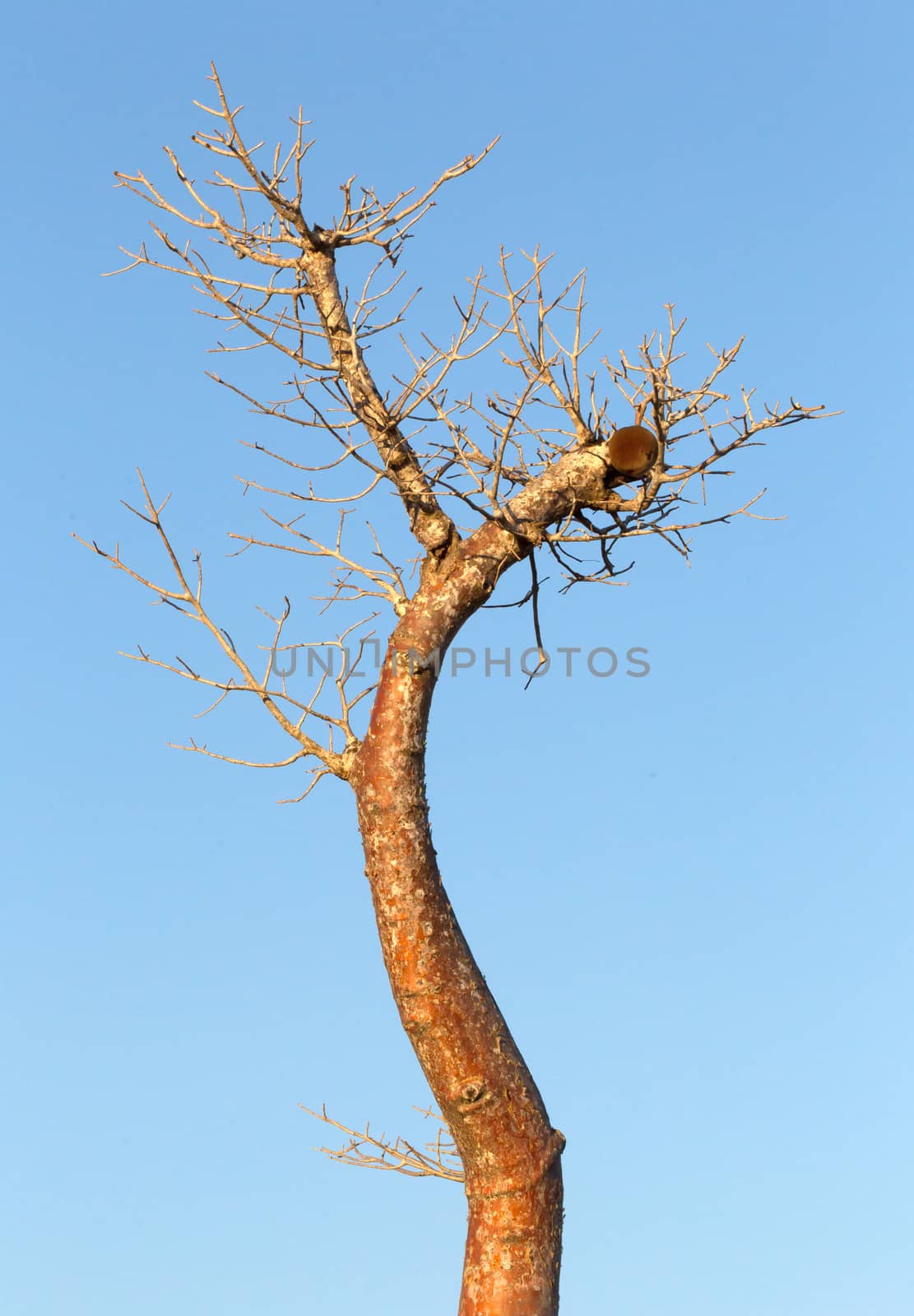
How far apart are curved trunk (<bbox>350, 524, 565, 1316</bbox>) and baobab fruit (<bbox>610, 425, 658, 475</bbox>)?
124 centimetres

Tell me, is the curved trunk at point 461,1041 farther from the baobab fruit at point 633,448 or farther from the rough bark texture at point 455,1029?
the baobab fruit at point 633,448

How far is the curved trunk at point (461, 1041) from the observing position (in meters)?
4.90

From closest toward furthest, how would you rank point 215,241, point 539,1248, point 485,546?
point 539,1248, point 485,546, point 215,241

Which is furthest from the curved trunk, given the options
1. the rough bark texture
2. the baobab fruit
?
the baobab fruit

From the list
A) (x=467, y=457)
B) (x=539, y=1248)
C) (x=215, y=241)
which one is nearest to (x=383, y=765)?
(x=467, y=457)

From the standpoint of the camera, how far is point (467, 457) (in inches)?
225

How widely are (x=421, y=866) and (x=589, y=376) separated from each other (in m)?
2.20

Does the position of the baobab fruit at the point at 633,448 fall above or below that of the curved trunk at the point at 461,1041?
above

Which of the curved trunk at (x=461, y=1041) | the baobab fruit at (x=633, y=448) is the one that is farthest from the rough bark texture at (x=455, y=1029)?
the baobab fruit at (x=633, y=448)

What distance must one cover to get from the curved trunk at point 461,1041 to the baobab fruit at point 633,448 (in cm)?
124

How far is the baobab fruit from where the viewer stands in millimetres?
5695

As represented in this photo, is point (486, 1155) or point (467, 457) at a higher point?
point (467, 457)

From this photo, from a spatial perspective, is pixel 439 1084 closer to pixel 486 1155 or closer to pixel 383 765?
pixel 486 1155

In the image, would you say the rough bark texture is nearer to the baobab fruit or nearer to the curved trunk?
the curved trunk
